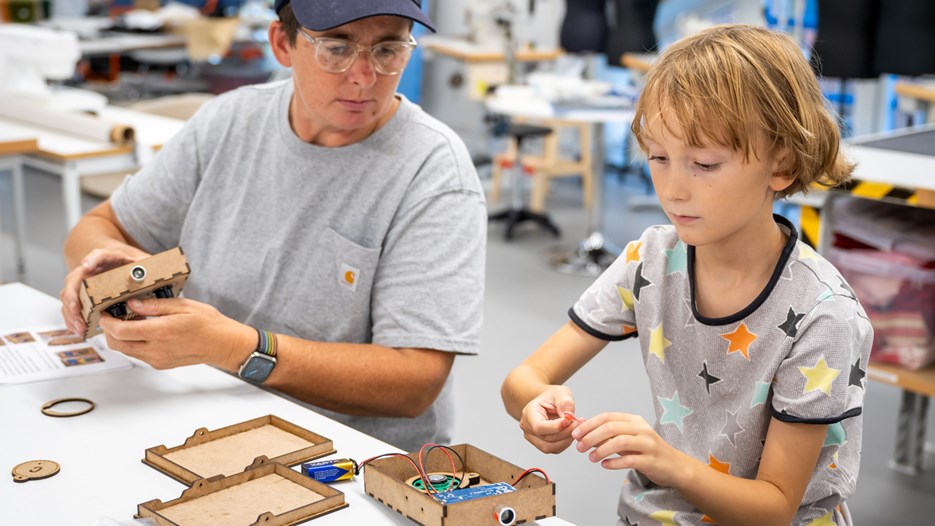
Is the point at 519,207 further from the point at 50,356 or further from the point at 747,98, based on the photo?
the point at 747,98

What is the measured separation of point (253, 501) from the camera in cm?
126

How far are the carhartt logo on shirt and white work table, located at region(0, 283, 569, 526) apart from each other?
270mm

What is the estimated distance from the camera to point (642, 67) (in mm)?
5914

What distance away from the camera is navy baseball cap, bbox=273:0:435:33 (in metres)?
1.69

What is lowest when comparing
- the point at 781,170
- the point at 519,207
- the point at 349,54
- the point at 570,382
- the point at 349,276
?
the point at 570,382

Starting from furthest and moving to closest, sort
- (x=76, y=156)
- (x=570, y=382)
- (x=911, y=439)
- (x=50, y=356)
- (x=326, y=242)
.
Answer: (x=570, y=382) < (x=76, y=156) < (x=911, y=439) < (x=326, y=242) < (x=50, y=356)

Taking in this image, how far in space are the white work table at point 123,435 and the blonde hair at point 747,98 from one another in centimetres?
53

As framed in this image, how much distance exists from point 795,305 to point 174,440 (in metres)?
0.88

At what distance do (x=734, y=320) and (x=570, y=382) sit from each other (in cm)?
237

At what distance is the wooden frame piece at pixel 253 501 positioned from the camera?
1.21 metres

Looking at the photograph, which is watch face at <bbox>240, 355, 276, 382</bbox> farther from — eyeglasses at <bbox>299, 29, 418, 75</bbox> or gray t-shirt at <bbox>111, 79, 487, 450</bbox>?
eyeglasses at <bbox>299, 29, 418, 75</bbox>

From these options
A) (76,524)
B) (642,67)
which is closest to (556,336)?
(76,524)

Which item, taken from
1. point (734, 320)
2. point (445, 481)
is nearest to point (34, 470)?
point (445, 481)

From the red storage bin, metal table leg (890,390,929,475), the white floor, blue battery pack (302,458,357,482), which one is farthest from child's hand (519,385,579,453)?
metal table leg (890,390,929,475)
